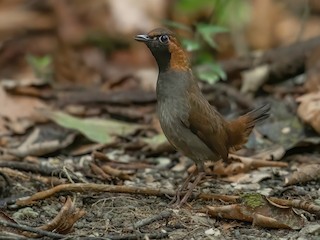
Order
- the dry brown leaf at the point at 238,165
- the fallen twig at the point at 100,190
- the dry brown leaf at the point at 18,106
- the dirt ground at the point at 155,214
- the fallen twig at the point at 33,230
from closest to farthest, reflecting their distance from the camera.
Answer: the fallen twig at the point at 33,230
the dirt ground at the point at 155,214
the fallen twig at the point at 100,190
the dry brown leaf at the point at 238,165
the dry brown leaf at the point at 18,106

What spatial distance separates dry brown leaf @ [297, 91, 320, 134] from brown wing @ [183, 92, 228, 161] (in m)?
0.92

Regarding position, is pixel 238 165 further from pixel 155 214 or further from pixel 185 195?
pixel 155 214

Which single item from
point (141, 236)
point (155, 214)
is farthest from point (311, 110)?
point (141, 236)

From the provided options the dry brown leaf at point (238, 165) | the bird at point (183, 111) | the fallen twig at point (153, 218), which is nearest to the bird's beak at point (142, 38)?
→ the bird at point (183, 111)

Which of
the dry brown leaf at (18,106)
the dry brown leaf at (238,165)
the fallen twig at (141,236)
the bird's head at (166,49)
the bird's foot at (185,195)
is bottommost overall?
the dry brown leaf at (18,106)

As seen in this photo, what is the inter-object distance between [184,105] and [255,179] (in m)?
0.72

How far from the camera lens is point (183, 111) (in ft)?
15.9

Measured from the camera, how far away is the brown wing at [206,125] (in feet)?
15.9

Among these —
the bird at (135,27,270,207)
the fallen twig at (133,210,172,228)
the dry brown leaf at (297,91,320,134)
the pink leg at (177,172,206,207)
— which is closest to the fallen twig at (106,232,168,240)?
the fallen twig at (133,210,172,228)

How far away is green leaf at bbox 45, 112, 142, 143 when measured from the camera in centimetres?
584

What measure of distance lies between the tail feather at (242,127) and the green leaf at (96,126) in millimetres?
1101

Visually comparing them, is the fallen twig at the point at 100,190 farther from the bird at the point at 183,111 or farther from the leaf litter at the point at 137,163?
the bird at the point at 183,111

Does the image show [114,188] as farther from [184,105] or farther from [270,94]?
[270,94]

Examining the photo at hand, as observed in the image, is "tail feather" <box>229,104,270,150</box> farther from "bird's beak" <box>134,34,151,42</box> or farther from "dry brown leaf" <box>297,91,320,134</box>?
"bird's beak" <box>134,34,151,42</box>
